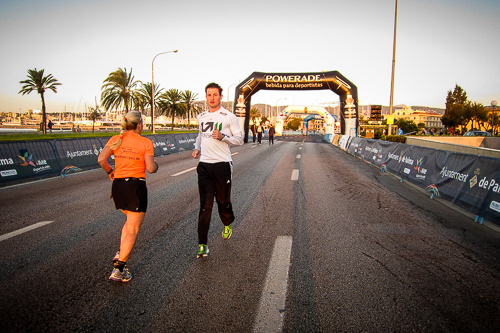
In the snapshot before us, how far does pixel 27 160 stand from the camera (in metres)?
9.34

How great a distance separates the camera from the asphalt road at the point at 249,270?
2.48 metres

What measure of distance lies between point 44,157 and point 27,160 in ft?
2.09

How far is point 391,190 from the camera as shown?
8.38 metres

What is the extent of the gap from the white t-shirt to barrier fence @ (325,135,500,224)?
502 centimetres

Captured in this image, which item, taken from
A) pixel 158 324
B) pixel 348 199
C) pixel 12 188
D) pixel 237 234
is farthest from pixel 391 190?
pixel 12 188

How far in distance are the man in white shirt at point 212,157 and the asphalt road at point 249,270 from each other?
0.53 meters

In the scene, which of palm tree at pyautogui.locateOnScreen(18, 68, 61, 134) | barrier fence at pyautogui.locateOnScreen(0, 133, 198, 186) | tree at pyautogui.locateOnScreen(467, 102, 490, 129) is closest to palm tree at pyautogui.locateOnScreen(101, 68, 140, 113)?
palm tree at pyautogui.locateOnScreen(18, 68, 61, 134)

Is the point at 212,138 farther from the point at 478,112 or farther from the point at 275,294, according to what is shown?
the point at 478,112

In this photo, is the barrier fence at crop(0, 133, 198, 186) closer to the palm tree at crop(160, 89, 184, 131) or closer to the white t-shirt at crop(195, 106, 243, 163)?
the white t-shirt at crop(195, 106, 243, 163)

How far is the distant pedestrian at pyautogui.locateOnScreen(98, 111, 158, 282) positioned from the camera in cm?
305

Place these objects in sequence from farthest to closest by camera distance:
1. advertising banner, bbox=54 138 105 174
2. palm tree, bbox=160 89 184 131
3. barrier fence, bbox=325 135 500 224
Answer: palm tree, bbox=160 89 184 131 → advertising banner, bbox=54 138 105 174 → barrier fence, bbox=325 135 500 224

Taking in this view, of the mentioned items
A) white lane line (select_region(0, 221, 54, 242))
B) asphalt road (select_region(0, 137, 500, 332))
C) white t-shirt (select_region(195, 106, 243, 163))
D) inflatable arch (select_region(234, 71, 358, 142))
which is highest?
inflatable arch (select_region(234, 71, 358, 142))

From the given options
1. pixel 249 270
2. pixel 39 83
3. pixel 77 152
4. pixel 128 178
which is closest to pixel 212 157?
pixel 128 178

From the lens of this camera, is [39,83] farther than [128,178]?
Yes
